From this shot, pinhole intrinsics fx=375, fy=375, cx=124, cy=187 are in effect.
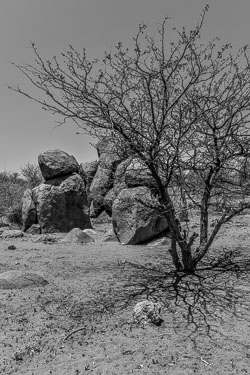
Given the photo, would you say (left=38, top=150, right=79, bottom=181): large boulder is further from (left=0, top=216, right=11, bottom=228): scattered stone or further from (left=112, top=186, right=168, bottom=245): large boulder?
(left=112, top=186, right=168, bottom=245): large boulder

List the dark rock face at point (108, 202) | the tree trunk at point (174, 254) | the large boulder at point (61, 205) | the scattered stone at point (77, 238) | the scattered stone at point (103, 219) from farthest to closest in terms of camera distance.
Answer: the dark rock face at point (108, 202)
the scattered stone at point (103, 219)
the large boulder at point (61, 205)
the scattered stone at point (77, 238)
the tree trunk at point (174, 254)

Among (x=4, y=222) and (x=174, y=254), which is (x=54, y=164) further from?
(x=174, y=254)

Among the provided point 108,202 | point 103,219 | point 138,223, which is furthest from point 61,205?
point 138,223

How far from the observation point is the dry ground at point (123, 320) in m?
3.29

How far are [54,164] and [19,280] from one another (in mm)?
7465

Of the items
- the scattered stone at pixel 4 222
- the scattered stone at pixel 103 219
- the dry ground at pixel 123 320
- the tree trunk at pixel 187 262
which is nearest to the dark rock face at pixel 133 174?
the tree trunk at pixel 187 262

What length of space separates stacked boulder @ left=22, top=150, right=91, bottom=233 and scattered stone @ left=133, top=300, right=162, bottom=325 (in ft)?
26.7

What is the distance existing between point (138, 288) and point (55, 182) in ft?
26.2

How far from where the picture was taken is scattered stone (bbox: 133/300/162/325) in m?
3.96

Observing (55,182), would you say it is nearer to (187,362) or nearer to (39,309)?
(39,309)

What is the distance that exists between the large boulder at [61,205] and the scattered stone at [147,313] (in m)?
8.12

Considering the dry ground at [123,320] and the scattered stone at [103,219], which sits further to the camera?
the scattered stone at [103,219]

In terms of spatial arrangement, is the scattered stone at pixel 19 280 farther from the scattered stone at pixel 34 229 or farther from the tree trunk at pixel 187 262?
the scattered stone at pixel 34 229

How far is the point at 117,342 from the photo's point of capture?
364cm
